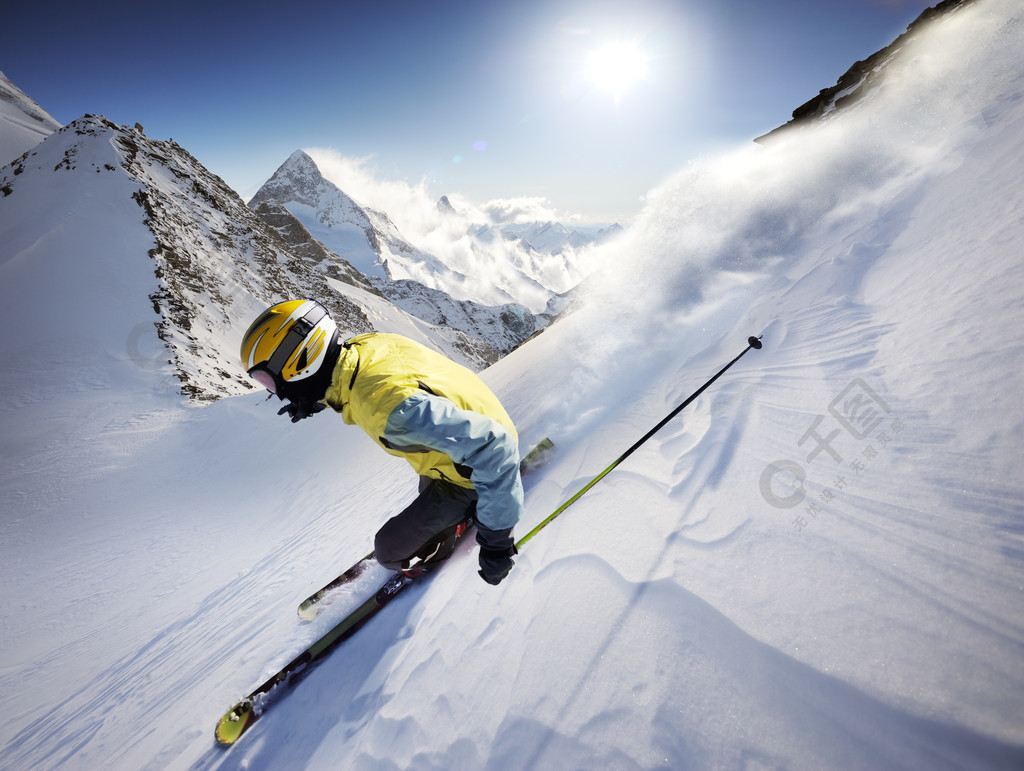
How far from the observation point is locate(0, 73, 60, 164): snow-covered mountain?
4684cm

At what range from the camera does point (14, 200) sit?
2466cm

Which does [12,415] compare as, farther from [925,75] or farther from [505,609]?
[925,75]

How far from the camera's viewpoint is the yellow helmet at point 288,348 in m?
2.57

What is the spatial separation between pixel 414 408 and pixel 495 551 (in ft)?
3.96

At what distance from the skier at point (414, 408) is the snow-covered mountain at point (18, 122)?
246 feet

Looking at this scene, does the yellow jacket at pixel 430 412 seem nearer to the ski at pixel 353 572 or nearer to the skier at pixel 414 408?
the skier at pixel 414 408

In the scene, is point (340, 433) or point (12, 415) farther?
point (12, 415)

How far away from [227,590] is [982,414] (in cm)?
751

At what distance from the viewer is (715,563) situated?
87.9 inches

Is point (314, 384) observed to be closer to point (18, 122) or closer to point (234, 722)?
point (234, 722)

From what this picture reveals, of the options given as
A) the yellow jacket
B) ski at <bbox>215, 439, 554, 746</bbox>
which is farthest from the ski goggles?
ski at <bbox>215, 439, 554, 746</bbox>

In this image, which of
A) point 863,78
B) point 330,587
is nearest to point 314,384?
point 330,587

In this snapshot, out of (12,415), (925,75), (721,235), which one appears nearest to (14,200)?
(12,415)

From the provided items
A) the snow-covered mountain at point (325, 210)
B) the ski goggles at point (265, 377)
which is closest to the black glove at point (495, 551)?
the ski goggles at point (265, 377)
